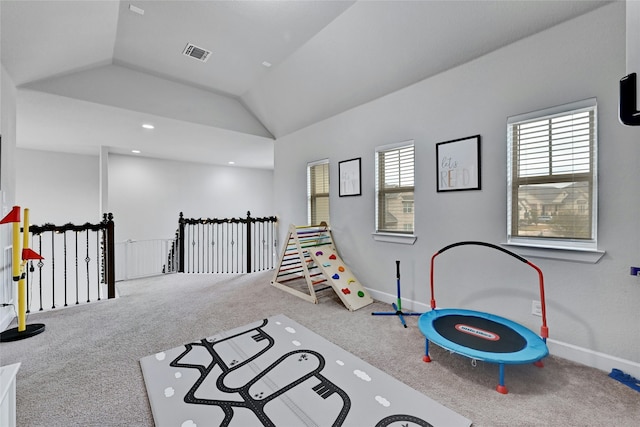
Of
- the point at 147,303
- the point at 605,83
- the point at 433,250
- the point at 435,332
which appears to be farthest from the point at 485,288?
the point at 147,303

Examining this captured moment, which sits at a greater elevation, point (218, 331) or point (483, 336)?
point (483, 336)

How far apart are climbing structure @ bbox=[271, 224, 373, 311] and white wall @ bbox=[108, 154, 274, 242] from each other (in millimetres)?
4472

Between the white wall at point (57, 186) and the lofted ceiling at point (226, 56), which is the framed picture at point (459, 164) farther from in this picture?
the white wall at point (57, 186)

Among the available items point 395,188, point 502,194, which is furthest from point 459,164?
point 395,188

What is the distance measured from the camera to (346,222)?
403cm

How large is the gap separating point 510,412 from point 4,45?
16.5 ft

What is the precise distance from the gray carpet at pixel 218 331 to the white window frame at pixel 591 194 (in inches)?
37.4

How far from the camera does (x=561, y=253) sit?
216 centimetres

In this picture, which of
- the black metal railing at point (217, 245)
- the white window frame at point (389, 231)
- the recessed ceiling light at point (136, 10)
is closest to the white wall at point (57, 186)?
the black metal railing at point (217, 245)

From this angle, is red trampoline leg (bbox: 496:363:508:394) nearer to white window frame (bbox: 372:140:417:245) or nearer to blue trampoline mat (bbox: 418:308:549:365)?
blue trampoline mat (bbox: 418:308:549:365)

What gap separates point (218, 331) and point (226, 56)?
344 cm

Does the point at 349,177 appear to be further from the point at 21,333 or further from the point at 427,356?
the point at 21,333

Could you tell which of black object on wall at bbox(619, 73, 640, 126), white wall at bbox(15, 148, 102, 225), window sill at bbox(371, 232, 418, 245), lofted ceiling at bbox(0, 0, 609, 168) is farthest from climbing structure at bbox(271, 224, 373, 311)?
white wall at bbox(15, 148, 102, 225)

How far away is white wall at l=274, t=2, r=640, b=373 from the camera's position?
1.93 metres
